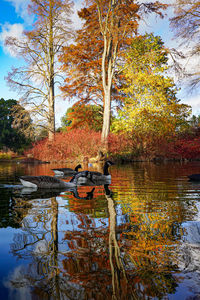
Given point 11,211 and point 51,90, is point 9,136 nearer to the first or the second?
point 51,90

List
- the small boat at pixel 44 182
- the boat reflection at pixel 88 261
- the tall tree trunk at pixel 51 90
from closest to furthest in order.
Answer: the boat reflection at pixel 88 261
the small boat at pixel 44 182
the tall tree trunk at pixel 51 90

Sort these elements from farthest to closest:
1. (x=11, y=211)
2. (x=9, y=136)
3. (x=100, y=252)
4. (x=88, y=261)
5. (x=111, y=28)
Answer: (x=9, y=136) → (x=111, y=28) → (x=11, y=211) → (x=100, y=252) → (x=88, y=261)

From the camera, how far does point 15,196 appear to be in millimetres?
6551

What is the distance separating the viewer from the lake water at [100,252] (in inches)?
81.4

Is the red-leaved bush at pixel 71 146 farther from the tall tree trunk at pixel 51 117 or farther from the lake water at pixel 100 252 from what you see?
the lake water at pixel 100 252

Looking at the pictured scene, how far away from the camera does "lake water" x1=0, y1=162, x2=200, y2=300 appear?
207 cm

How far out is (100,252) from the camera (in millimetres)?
2768

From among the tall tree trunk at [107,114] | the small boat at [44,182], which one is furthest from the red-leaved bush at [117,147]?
the small boat at [44,182]

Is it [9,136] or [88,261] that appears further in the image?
[9,136]

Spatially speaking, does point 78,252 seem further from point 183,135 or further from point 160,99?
point 183,135

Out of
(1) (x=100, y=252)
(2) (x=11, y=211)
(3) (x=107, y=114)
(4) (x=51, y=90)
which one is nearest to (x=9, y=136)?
(4) (x=51, y=90)

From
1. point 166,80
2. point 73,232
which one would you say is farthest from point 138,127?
point 73,232

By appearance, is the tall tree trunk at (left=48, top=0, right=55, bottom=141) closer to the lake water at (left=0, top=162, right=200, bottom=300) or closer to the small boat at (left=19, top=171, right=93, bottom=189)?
the small boat at (left=19, top=171, right=93, bottom=189)

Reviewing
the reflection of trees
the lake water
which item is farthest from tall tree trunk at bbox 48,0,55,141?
the lake water
